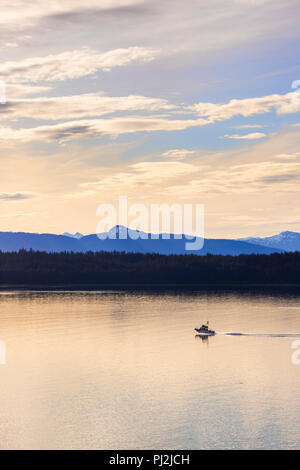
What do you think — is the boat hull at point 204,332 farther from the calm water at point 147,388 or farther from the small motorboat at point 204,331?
the calm water at point 147,388

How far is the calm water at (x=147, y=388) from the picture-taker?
1676 inches

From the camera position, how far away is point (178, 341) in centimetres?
9100

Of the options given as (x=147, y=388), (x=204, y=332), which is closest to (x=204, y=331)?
(x=204, y=332)

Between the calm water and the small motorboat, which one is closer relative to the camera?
the calm water

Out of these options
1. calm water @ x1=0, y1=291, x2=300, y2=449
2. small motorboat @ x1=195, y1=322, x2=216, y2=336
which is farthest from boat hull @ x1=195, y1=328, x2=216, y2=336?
calm water @ x1=0, y1=291, x2=300, y2=449

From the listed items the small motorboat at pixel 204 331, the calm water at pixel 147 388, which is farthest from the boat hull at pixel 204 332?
the calm water at pixel 147 388

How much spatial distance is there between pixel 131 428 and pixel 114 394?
1032 centimetres

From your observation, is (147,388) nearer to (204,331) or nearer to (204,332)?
(204,332)

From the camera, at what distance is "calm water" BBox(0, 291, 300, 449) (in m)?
42.6

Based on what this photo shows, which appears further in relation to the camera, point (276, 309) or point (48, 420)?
point (276, 309)

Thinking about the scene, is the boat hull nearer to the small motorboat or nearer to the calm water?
the small motorboat
